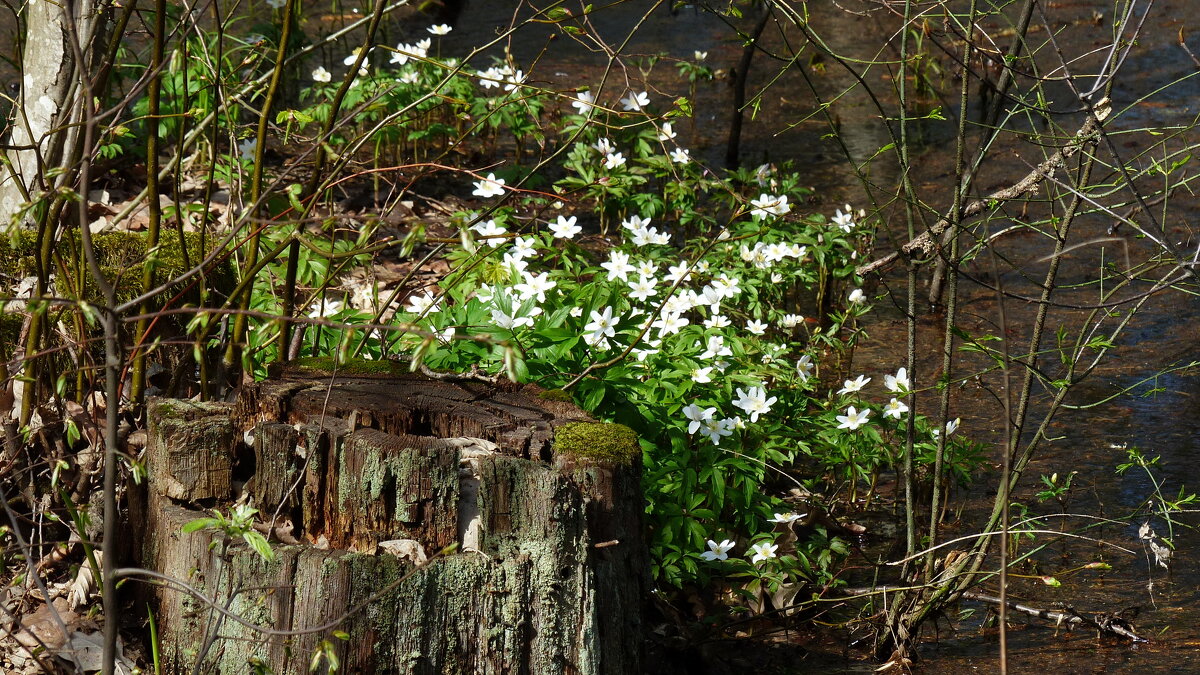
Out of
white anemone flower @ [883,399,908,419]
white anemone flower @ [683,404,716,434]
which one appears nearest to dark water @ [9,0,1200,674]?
white anemone flower @ [883,399,908,419]

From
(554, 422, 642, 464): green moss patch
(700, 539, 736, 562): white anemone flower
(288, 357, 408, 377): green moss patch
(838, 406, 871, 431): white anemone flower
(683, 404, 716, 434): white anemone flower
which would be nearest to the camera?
(554, 422, 642, 464): green moss patch

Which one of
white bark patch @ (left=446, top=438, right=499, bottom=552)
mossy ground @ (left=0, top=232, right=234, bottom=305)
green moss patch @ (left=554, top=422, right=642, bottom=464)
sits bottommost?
white bark patch @ (left=446, top=438, right=499, bottom=552)

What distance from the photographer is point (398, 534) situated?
8.13 ft

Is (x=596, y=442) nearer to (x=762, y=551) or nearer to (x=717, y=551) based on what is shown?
(x=717, y=551)

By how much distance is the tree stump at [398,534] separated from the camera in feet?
7.76

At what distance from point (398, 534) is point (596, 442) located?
49 cm

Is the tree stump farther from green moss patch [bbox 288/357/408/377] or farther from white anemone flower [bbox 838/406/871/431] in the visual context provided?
white anemone flower [bbox 838/406/871/431]

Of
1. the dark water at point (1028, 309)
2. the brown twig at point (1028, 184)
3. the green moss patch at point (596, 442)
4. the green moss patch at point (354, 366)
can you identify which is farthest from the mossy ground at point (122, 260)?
the brown twig at point (1028, 184)

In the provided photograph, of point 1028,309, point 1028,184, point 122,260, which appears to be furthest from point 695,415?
point 1028,309

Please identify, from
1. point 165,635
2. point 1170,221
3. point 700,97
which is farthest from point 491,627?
point 700,97

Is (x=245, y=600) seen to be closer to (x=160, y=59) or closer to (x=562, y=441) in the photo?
(x=562, y=441)

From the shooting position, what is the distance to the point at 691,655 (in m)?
3.15

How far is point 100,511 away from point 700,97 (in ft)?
22.1

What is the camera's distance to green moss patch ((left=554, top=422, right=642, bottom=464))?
2.57 metres
